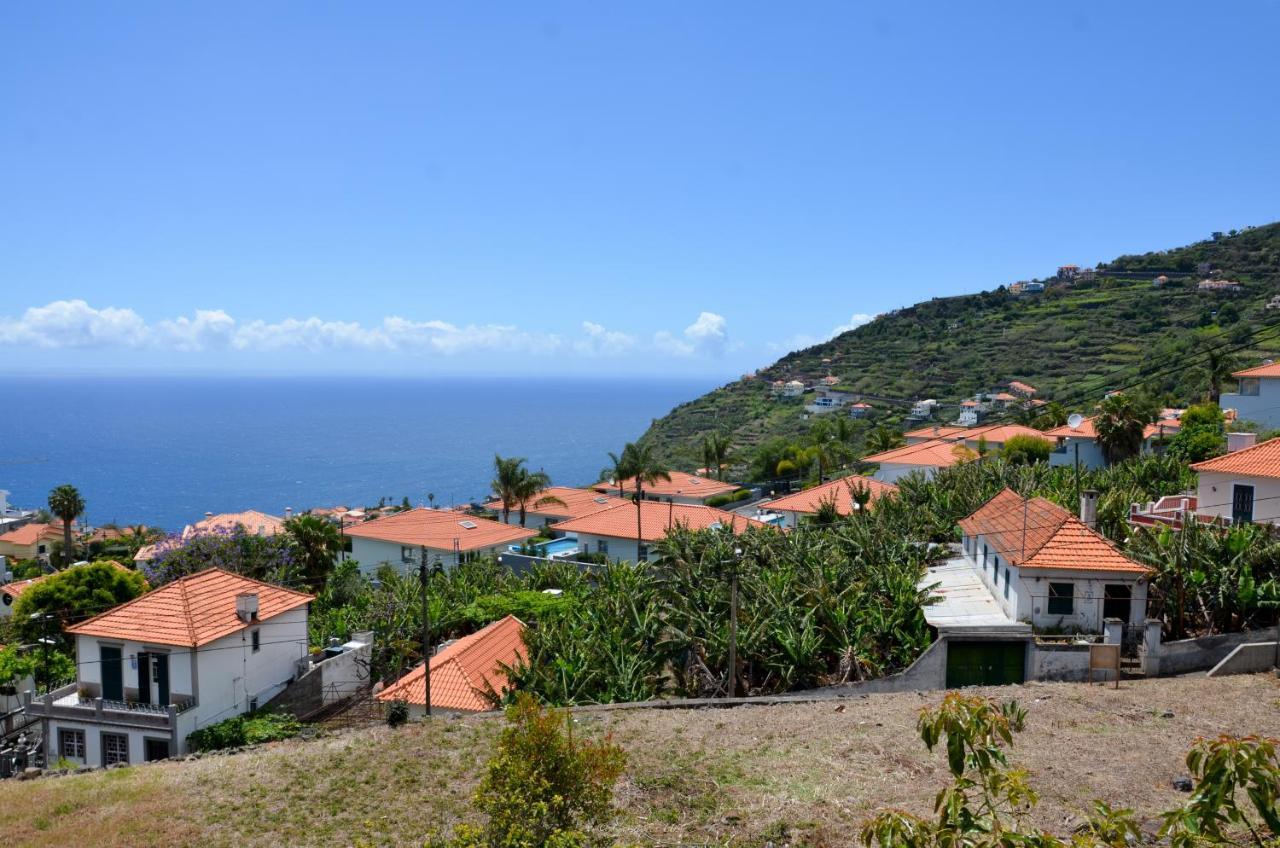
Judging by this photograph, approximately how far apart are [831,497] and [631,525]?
36.2 ft

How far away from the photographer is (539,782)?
11.0 meters

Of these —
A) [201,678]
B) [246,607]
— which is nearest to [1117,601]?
[246,607]

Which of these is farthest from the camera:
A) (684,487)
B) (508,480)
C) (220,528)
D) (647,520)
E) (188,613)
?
Result: (684,487)

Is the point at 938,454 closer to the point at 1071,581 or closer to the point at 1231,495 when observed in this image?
the point at 1231,495

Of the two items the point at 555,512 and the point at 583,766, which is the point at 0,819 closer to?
the point at 583,766

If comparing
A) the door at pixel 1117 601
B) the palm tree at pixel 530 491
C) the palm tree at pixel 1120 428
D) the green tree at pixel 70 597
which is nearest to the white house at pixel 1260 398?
the palm tree at pixel 1120 428

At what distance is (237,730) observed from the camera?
24719 mm

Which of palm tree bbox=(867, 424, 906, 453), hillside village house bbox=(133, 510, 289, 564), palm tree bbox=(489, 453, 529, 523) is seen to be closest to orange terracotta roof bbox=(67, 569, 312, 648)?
hillside village house bbox=(133, 510, 289, 564)

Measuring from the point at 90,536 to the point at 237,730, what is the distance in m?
59.2

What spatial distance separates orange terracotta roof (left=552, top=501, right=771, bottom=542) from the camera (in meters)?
46.6

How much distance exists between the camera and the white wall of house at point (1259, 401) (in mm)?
47406

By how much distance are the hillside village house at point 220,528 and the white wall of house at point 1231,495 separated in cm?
4205

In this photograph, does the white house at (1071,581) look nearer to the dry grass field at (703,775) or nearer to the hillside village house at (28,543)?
the dry grass field at (703,775)

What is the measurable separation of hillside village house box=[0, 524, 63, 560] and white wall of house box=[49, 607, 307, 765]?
53697 mm
